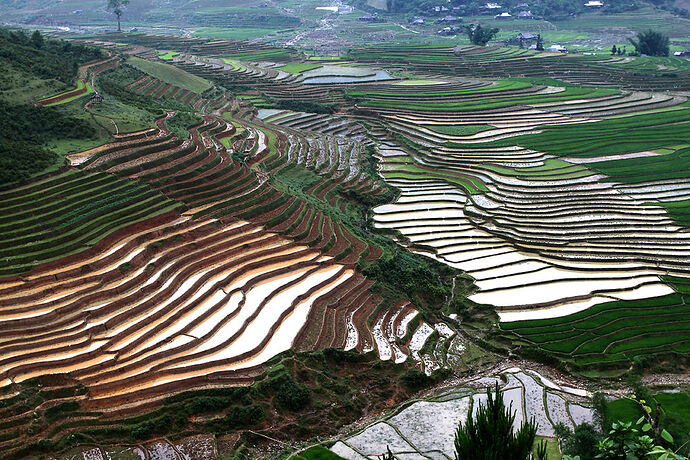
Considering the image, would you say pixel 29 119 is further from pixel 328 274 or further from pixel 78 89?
pixel 328 274

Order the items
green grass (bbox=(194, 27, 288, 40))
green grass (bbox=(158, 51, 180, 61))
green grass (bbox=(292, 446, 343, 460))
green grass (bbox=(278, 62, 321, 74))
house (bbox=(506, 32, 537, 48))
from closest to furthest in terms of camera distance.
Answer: green grass (bbox=(292, 446, 343, 460)), green grass (bbox=(158, 51, 180, 61)), green grass (bbox=(278, 62, 321, 74)), house (bbox=(506, 32, 537, 48)), green grass (bbox=(194, 27, 288, 40))

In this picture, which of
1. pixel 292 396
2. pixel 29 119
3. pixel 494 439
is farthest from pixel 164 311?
pixel 29 119

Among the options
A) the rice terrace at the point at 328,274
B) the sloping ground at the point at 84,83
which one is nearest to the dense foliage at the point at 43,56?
the rice terrace at the point at 328,274

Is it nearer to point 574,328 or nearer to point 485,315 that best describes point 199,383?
point 485,315

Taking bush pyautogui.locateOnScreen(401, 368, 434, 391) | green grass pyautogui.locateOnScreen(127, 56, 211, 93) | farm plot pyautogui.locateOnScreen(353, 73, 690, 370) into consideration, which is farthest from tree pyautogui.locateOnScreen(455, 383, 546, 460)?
green grass pyautogui.locateOnScreen(127, 56, 211, 93)

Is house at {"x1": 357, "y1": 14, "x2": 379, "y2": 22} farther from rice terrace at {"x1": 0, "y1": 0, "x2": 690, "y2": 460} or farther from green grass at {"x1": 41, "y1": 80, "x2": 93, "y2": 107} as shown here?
green grass at {"x1": 41, "y1": 80, "x2": 93, "y2": 107}

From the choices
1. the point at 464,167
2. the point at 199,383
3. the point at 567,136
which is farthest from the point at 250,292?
the point at 567,136

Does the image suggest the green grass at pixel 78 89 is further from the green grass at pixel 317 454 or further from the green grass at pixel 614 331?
the green grass at pixel 614 331
